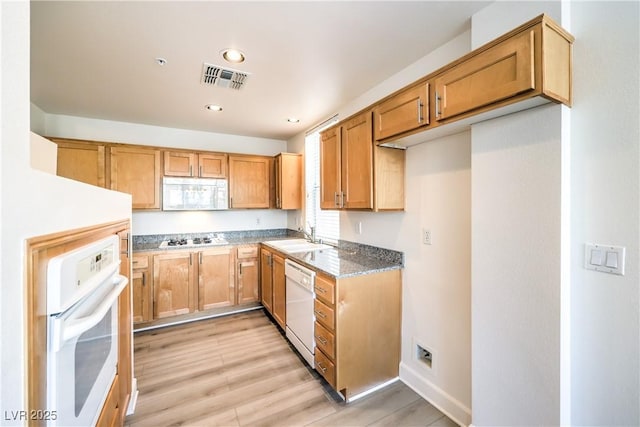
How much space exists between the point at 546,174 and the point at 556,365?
863 mm

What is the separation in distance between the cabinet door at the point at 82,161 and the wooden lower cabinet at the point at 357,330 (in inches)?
113

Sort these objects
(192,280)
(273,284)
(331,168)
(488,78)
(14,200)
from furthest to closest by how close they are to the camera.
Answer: (192,280), (273,284), (331,168), (488,78), (14,200)

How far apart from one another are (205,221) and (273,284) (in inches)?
61.2

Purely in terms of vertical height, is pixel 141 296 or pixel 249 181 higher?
pixel 249 181

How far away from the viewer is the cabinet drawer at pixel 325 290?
194 centimetres

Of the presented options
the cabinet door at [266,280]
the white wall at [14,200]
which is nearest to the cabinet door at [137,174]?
the cabinet door at [266,280]

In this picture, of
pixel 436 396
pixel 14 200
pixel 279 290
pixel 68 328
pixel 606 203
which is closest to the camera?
pixel 14 200

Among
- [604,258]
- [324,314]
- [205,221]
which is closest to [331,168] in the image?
[324,314]

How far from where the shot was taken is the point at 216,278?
3414mm

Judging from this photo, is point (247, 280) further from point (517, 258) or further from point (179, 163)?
point (517, 258)

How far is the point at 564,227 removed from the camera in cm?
120

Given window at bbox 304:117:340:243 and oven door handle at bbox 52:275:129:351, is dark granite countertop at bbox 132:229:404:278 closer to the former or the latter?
window at bbox 304:117:340:243

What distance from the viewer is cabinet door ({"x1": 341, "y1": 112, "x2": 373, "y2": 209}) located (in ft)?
6.84

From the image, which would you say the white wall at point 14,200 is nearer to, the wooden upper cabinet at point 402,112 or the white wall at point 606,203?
the wooden upper cabinet at point 402,112
